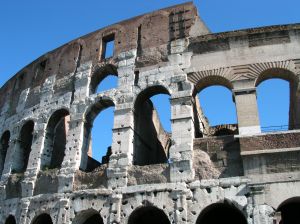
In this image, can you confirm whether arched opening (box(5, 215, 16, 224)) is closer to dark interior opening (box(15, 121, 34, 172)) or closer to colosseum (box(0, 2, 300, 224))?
colosseum (box(0, 2, 300, 224))

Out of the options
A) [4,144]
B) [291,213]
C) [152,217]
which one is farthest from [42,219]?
[291,213]

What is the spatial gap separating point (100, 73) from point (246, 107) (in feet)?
17.9

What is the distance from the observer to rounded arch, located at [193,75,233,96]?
1137 cm

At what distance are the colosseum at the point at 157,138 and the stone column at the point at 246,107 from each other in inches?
1.1

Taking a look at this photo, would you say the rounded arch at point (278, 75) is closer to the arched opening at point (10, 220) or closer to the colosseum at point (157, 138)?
the colosseum at point (157, 138)

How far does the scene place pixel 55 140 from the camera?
14664 millimetres

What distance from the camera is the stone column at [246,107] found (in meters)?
10.3

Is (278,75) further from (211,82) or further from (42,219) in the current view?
(42,219)

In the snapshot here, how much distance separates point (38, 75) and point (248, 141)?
9.41 meters

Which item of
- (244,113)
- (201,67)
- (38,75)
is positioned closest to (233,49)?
(201,67)

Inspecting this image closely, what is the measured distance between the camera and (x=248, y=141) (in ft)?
33.0

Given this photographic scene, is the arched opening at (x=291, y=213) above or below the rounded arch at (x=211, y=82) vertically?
below

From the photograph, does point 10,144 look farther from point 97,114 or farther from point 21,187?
point 97,114

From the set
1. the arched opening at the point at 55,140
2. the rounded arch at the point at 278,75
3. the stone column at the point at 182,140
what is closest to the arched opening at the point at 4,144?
the arched opening at the point at 55,140
